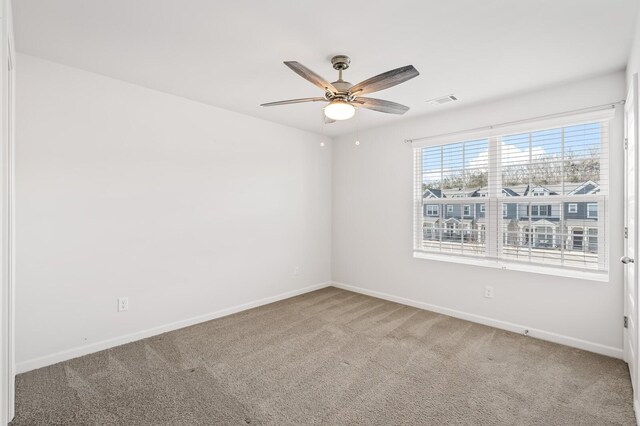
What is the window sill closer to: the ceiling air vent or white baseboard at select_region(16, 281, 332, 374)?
the ceiling air vent

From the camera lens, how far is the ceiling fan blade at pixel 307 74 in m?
1.98

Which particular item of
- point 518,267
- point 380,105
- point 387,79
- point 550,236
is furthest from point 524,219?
point 387,79

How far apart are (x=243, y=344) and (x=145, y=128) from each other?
233cm

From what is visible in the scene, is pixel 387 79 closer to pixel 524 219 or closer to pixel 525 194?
pixel 525 194

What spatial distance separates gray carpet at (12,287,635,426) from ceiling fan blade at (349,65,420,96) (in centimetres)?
218

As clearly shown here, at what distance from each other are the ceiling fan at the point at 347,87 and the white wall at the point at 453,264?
1626 mm

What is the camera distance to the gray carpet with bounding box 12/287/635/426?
2045mm

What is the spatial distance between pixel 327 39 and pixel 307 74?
0.40 metres

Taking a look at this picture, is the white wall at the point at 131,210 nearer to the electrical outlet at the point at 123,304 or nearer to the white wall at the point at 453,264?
the electrical outlet at the point at 123,304

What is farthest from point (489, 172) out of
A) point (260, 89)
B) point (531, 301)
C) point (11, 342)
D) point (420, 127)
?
point (11, 342)

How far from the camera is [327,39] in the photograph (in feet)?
7.48

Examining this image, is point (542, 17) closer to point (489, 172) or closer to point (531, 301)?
point (489, 172)

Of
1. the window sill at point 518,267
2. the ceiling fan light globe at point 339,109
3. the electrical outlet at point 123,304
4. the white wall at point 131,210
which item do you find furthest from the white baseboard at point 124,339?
the ceiling fan light globe at point 339,109

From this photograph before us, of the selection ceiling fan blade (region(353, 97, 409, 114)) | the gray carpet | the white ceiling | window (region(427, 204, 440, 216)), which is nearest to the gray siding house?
window (region(427, 204, 440, 216))
